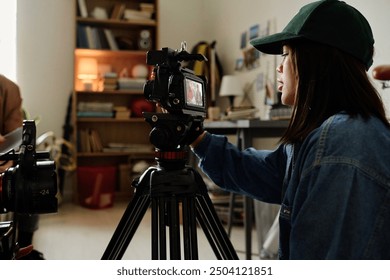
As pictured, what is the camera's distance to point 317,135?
681 mm

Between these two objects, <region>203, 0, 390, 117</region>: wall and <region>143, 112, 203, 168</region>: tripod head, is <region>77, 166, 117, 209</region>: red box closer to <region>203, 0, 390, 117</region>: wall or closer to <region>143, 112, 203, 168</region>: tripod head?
<region>203, 0, 390, 117</region>: wall

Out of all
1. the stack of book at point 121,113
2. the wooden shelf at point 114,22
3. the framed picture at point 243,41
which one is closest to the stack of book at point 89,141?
the stack of book at point 121,113

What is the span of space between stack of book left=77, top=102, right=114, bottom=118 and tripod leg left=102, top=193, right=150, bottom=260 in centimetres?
311

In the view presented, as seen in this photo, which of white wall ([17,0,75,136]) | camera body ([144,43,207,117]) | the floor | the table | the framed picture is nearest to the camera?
camera body ([144,43,207,117])

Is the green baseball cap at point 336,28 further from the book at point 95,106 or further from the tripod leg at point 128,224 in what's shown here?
the book at point 95,106

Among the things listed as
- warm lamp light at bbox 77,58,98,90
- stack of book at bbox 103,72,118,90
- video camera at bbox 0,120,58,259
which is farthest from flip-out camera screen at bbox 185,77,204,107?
warm lamp light at bbox 77,58,98,90

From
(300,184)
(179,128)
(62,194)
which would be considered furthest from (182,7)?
(300,184)

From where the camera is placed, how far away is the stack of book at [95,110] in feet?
12.8

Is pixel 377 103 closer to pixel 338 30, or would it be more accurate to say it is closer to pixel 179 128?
pixel 338 30

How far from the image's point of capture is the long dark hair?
739 mm

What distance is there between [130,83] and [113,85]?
16 cm

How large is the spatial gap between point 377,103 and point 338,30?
0.15 meters

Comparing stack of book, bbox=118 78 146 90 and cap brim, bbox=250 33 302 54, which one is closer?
cap brim, bbox=250 33 302 54
